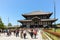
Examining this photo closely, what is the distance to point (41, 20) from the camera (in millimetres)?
97438

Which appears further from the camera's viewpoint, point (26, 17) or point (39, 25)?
point (26, 17)

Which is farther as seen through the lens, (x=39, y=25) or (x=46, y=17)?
(x=46, y=17)

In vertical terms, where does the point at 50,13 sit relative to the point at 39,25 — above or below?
above

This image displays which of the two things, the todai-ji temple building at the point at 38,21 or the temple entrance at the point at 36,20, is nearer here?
the todai-ji temple building at the point at 38,21

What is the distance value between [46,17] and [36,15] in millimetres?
6132

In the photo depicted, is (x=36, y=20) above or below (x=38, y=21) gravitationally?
above

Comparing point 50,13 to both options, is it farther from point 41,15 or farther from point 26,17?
point 26,17

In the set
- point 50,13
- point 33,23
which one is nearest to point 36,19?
point 33,23

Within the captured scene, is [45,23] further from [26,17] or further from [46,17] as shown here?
[26,17]

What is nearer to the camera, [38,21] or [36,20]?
[38,21]

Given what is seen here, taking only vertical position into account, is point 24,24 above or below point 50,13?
below

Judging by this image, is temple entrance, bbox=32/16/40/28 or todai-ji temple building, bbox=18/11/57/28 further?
temple entrance, bbox=32/16/40/28

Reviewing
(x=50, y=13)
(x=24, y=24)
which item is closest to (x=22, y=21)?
(x=24, y=24)

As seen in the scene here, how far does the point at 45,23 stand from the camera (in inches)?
3784
